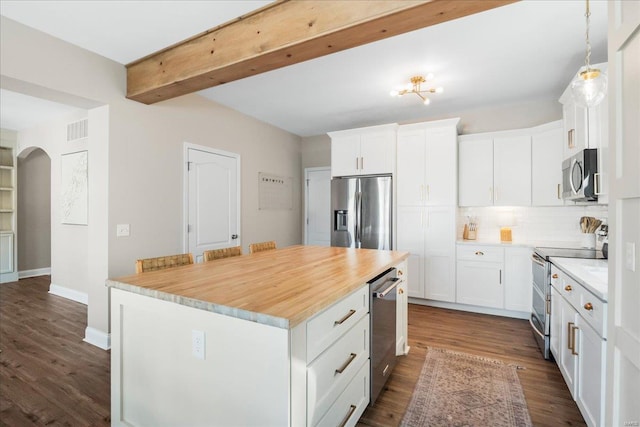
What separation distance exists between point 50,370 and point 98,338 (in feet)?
1.55

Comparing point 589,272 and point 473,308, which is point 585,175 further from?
point 473,308

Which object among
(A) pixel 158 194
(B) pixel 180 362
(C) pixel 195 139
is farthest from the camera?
(C) pixel 195 139

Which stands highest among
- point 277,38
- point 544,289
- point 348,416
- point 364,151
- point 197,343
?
point 277,38

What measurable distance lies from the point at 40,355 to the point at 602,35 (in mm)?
5397

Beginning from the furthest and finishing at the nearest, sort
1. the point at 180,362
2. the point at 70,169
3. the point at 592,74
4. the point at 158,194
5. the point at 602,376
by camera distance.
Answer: the point at 70,169 < the point at 158,194 < the point at 592,74 < the point at 602,376 < the point at 180,362

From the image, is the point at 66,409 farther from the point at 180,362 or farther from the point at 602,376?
the point at 602,376

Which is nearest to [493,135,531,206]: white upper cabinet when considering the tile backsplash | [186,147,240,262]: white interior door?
the tile backsplash

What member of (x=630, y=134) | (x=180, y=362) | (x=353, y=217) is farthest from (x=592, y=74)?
(x=353, y=217)

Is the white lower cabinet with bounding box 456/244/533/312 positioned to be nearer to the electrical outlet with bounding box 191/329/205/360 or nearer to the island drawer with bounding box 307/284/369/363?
the island drawer with bounding box 307/284/369/363

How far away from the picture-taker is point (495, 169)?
3.89m

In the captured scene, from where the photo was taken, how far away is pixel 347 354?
5.04ft

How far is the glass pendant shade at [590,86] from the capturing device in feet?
5.50

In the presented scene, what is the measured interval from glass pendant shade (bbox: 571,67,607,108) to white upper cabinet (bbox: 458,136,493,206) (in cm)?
228

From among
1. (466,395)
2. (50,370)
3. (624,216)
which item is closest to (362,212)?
(466,395)
